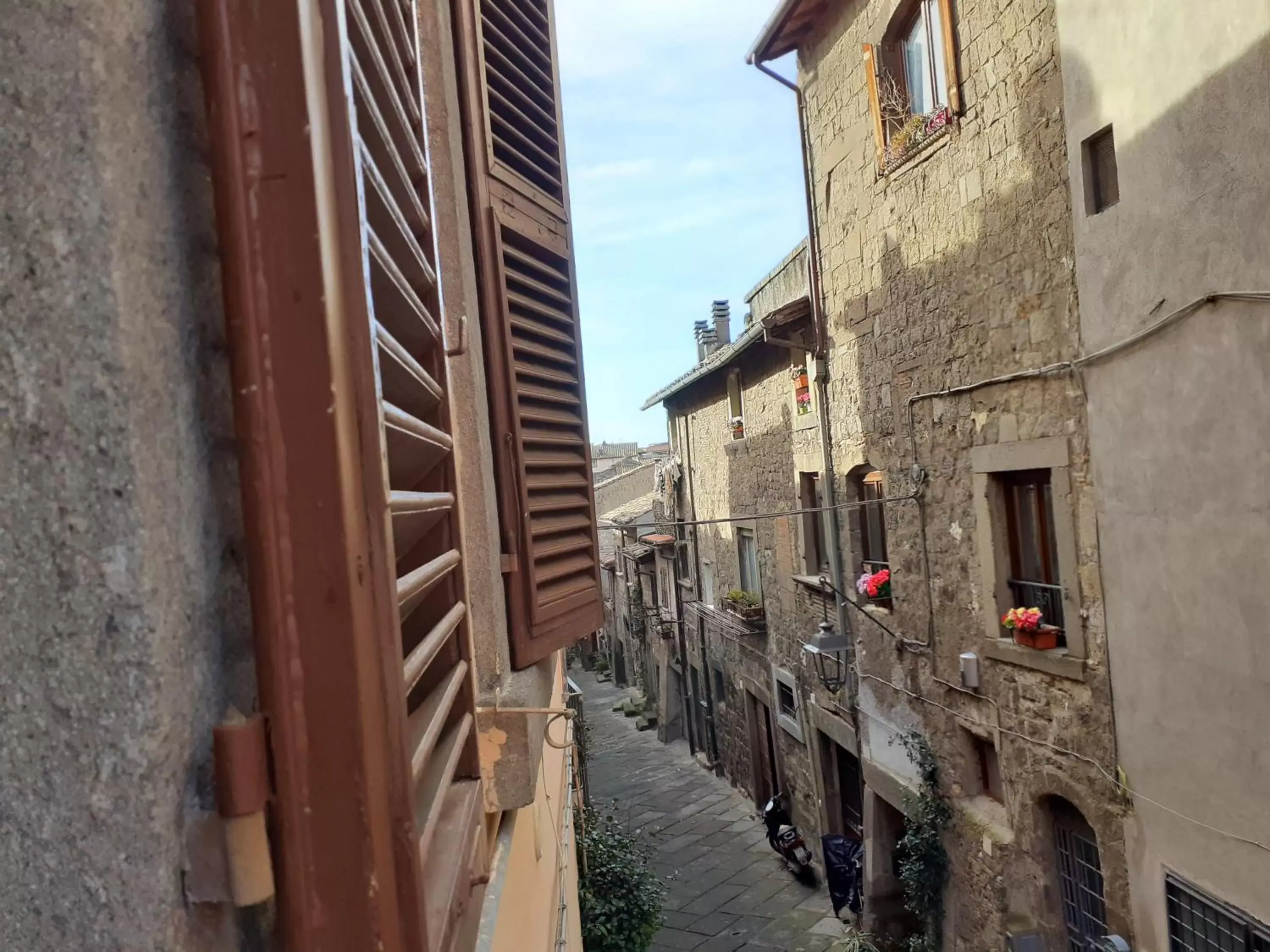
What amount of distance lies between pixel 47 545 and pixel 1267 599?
205 inches

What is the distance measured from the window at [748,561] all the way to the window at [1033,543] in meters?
6.66

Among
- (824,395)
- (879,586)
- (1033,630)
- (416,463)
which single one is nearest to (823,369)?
(824,395)

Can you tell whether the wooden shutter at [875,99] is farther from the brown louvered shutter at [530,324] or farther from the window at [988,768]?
the window at [988,768]

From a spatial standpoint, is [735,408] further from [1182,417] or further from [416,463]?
[416,463]

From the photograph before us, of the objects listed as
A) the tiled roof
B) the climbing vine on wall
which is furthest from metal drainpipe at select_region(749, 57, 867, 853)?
the tiled roof

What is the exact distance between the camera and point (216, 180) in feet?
2.49

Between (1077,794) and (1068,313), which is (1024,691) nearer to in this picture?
(1077,794)

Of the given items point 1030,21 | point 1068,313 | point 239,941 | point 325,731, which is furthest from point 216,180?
point 1030,21

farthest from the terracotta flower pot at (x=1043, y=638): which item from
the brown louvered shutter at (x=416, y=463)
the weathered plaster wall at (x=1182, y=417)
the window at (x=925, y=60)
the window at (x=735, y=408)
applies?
the window at (x=735, y=408)

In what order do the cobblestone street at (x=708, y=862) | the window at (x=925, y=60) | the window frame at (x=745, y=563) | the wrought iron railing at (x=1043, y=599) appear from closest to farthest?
1. the wrought iron railing at (x=1043, y=599)
2. the window at (x=925, y=60)
3. the cobblestone street at (x=708, y=862)
4. the window frame at (x=745, y=563)

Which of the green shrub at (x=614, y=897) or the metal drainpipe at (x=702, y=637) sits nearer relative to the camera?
the green shrub at (x=614, y=897)

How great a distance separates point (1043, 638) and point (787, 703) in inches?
267

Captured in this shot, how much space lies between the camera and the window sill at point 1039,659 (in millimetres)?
5996

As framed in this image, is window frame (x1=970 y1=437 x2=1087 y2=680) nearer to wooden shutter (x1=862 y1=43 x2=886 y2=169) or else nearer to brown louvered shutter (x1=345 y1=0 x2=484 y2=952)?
wooden shutter (x1=862 y1=43 x2=886 y2=169)
